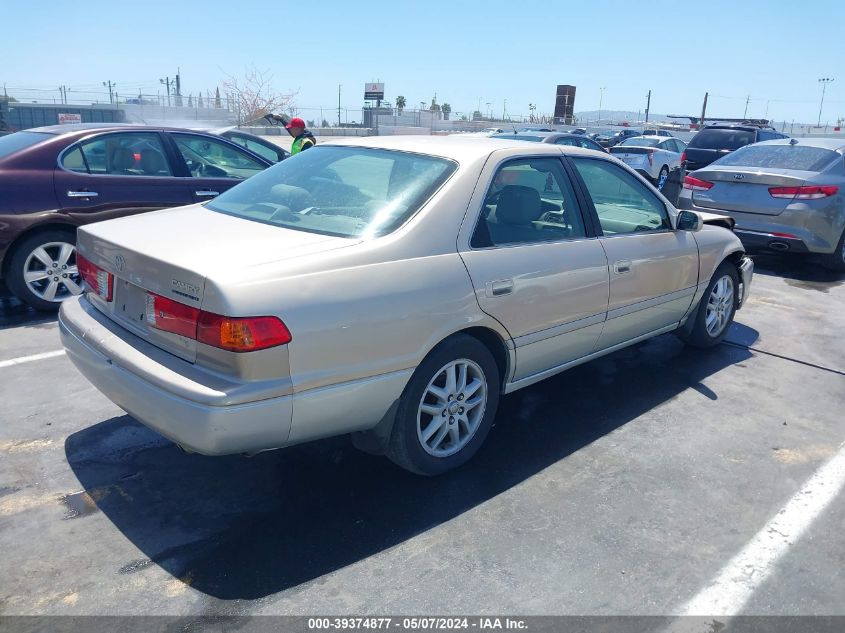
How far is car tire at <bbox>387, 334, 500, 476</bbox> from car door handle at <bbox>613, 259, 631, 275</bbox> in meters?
1.12

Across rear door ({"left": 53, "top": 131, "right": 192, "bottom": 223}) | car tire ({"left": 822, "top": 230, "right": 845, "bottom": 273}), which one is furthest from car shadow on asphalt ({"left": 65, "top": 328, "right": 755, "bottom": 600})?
car tire ({"left": 822, "top": 230, "right": 845, "bottom": 273})

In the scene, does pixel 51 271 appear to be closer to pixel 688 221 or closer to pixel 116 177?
pixel 116 177

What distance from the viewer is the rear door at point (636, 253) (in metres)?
4.34

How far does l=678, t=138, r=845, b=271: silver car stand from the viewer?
803 cm

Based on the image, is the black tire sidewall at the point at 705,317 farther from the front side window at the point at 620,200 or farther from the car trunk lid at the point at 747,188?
the car trunk lid at the point at 747,188

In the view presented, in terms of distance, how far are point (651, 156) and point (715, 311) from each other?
15.9m

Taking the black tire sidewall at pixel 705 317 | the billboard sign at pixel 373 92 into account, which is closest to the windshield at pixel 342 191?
the black tire sidewall at pixel 705 317

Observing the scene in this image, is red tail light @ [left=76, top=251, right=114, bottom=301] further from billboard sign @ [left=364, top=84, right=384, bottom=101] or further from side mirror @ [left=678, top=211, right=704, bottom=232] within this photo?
billboard sign @ [left=364, top=84, right=384, bottom=101]

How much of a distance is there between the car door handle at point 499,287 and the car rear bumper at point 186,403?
1180 mm

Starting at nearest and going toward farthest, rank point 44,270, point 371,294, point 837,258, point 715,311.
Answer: point 371,294 → point 715,311 → point 44,270 → point 837,258

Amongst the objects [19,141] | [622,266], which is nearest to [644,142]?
[622,266]

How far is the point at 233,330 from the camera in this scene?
271cm

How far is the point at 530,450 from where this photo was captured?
3.96 meters

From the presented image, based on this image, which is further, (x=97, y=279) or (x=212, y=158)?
(x=212, y=158)
